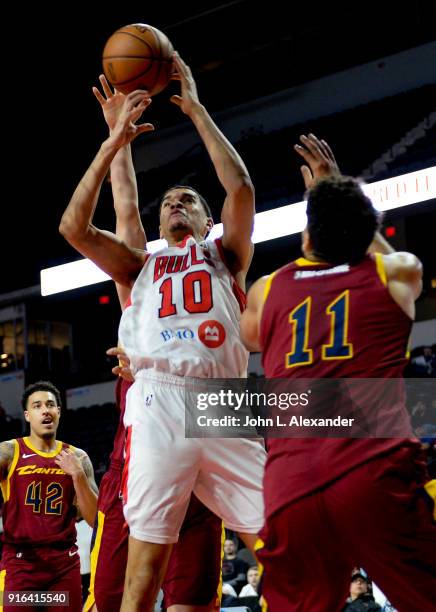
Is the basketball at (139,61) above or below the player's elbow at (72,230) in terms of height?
above

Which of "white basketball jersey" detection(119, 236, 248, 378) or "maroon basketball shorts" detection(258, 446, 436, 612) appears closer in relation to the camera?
"maroon basketball shorts" detection(258, 446, 436, 612)

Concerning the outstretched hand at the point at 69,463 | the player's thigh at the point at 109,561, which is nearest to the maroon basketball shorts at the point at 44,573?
the outstretched hand at the point at 69,463

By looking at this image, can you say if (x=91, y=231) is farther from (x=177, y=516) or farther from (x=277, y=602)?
(x=277, y=602)

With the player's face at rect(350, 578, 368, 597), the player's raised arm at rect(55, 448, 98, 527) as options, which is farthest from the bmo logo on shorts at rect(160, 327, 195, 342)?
the player's face at rect(350, 578, 368, 597)

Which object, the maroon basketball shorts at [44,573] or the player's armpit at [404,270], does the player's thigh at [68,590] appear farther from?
the player's armpit at [404,270]

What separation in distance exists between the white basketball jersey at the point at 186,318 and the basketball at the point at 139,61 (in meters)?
0.93

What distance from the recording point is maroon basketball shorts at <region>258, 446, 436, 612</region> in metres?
2.43

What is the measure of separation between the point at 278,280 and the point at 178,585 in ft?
5.55

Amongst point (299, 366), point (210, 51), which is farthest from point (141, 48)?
point (210, 51)

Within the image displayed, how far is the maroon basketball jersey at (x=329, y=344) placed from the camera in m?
2.57

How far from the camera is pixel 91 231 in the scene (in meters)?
3.79

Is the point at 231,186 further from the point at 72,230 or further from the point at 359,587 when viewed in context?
the point at 359,587

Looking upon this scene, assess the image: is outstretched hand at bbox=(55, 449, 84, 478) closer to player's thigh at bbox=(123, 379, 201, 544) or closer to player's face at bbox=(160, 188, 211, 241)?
player's face at bbox=(160, 188, 211, 241)

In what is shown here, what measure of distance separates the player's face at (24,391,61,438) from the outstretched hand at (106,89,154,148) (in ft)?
9.34
